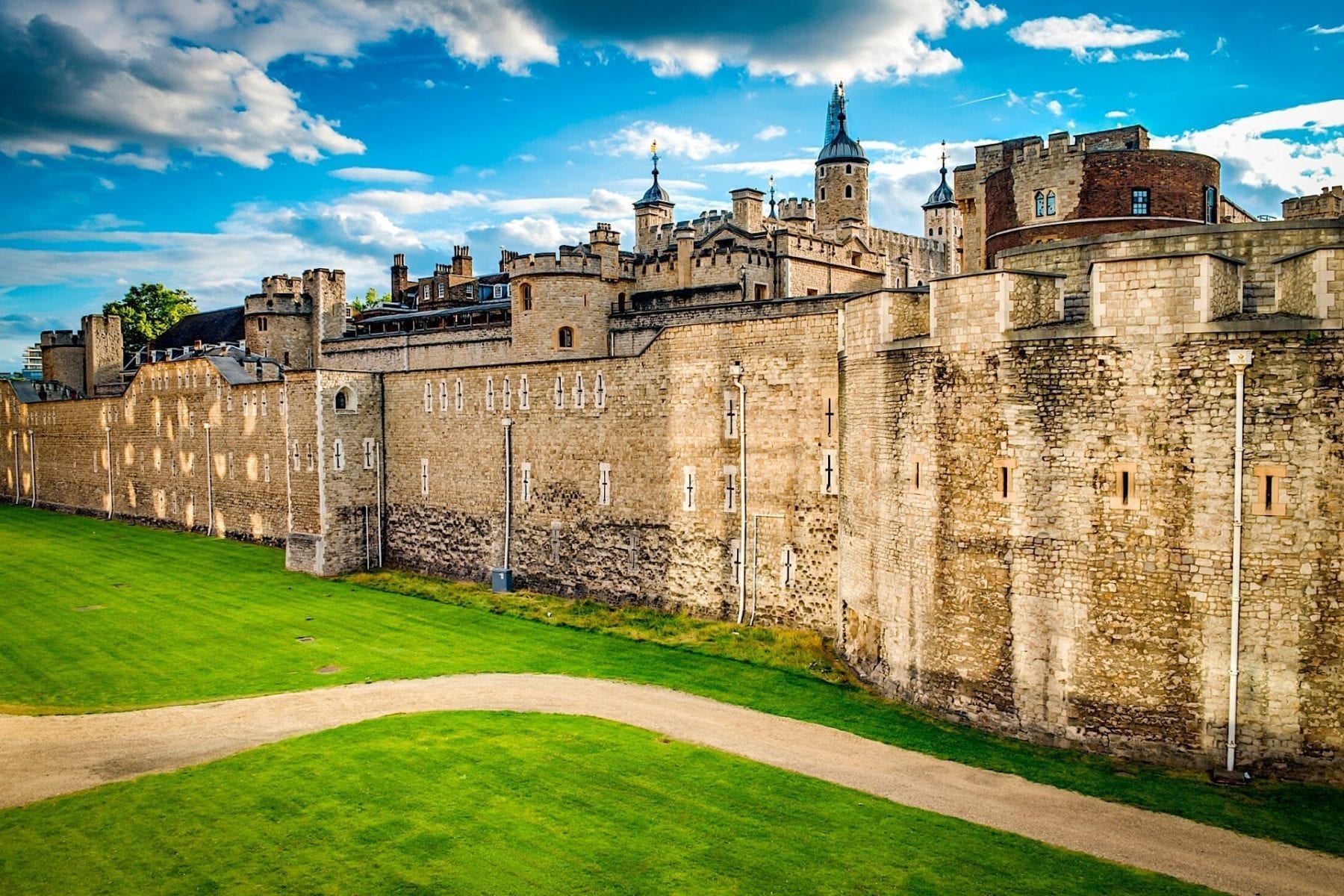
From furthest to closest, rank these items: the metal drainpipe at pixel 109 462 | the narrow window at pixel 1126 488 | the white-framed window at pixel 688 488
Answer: the metal drainpipe at pixel 109 462 < the white-framed window at pixel 688 488 < the narrow window at pixel 1126 488

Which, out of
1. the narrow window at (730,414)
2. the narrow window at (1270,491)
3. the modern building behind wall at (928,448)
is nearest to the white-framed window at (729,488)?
the modern building behind wall at (928,448)

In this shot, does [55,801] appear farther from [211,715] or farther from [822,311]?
[822,311]

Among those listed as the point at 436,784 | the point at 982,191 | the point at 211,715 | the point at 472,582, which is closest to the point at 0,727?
the point at 211,715

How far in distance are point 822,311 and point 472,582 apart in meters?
14.8

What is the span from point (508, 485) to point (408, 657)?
828cm

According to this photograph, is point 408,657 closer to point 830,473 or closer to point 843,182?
point 830,473

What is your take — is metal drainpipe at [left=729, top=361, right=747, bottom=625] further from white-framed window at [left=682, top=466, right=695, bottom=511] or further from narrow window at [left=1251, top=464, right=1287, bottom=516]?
narrow window at [left=1251, top=464, right=1287, bottom=516]

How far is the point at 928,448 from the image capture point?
57.1 ft

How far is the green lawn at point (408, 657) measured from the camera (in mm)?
14062

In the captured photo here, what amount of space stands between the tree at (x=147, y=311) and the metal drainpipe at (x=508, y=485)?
64.5m

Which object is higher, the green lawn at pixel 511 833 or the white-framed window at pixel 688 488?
the white-framed window at pixel 688 488

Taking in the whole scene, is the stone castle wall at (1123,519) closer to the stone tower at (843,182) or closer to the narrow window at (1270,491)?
the narrow window at (1270,491)

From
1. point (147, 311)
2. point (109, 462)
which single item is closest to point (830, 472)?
point (109, 462)

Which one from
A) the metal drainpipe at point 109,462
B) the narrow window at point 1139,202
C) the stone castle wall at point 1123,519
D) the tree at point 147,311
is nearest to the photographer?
the stone castle wall at point 1123,519
